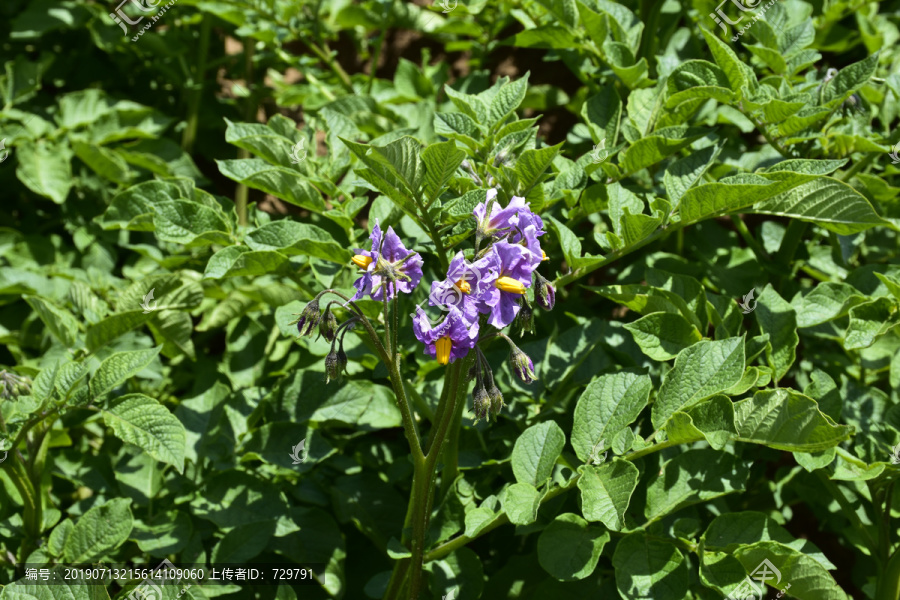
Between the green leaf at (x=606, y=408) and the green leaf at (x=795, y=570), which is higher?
the green leaf at (x=606, y=408)

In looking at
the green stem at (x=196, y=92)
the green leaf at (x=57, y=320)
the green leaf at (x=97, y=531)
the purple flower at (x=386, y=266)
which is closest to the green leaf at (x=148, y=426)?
the green leaf at (x=97, y=531)

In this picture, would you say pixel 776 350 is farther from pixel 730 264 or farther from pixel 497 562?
pixel 497 562

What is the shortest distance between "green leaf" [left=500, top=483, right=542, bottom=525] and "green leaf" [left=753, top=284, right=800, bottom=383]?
508 millimetres

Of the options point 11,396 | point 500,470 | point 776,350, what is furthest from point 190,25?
point 776,350

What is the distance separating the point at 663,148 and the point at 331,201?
642mm

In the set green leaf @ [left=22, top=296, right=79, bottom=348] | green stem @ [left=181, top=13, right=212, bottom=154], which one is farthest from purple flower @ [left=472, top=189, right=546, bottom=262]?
green stem @ [left=181, top=13, right=212, bottom=154]

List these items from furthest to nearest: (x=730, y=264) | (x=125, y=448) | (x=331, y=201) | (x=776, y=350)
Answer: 1. (x=730, y=264)
2. (x=125, y=448)
3. (x=331, y=201)
4. (x=776, y=350)

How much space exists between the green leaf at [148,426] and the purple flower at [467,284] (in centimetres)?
59

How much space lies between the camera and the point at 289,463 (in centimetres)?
146

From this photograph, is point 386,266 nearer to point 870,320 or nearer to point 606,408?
point 606,408

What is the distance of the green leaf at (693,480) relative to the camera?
131 centimetres

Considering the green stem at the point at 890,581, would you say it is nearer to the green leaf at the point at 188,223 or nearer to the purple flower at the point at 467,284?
the purple flower at the point at 467,284

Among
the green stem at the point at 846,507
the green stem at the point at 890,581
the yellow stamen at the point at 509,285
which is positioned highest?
the yellow stamen at the point at 509,285

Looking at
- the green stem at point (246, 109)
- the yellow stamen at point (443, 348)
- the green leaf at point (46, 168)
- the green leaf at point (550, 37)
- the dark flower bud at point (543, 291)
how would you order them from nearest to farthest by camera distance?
the yellow stamen at point (443, 348)
the dark flower bud at point (543, 291)
the green leaf at point (550, 37)
the green leaf at point (46, 168)
the green stem at point (246, 109)
